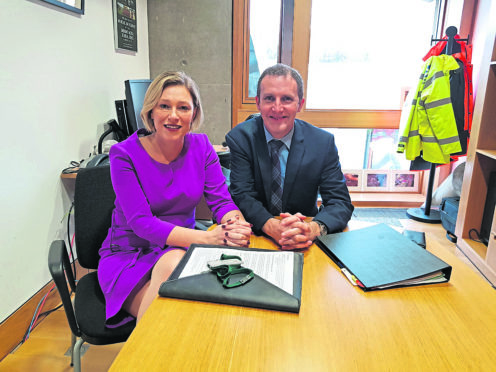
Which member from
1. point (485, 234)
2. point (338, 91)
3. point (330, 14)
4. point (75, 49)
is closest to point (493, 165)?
point (485, 234)

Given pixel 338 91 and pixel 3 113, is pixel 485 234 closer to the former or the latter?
pixel 338 91

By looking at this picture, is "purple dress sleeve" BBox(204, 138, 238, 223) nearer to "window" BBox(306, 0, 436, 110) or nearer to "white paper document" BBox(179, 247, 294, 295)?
"white paper document" BBox(179, 247, 294, 295)

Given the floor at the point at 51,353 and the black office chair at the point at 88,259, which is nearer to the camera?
the black office chair at the point at 88,259

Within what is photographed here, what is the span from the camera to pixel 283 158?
1.59 meters

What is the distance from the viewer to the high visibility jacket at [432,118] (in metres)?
3.04

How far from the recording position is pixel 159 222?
1287 millimetres

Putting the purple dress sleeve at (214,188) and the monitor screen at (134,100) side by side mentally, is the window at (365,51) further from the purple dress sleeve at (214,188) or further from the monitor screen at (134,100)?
the purple dress sleeve at (214,188)

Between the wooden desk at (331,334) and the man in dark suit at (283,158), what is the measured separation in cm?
60

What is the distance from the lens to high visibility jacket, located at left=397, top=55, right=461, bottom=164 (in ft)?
9.97

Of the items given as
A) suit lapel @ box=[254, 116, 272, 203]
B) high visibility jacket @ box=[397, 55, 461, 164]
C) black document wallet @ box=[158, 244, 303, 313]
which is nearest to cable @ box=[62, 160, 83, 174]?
suit lapel @ box=[254, 116, 272, 203]

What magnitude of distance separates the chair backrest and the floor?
0.56m

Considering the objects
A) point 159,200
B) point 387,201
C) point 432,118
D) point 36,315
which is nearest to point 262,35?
point 432,118

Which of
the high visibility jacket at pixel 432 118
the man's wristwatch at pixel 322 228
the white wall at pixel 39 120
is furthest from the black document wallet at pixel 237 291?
the high visibility jacket at pixel 432 118

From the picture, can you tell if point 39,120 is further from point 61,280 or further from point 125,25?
point 125,25
